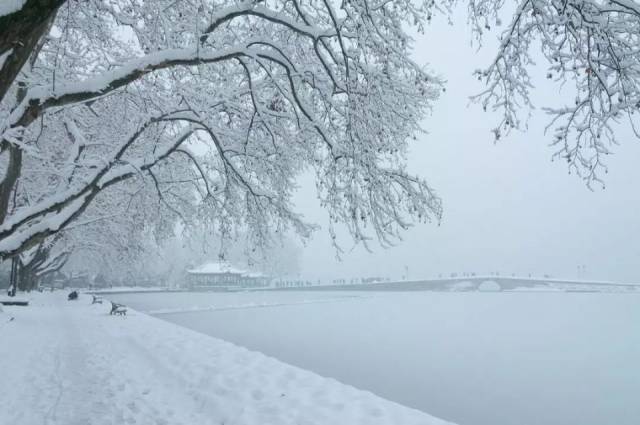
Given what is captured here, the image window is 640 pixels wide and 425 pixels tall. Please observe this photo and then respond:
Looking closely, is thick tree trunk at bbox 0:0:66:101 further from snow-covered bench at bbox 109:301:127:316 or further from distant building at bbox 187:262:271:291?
distant building at bbox 187:262:271:291

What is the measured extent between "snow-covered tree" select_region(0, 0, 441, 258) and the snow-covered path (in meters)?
2.35

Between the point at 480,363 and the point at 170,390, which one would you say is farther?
the point at 480,363

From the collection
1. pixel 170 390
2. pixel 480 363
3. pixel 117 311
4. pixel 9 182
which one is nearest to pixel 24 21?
pixel 170 390

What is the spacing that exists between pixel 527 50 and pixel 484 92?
2.34 feet

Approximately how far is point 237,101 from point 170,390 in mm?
5240

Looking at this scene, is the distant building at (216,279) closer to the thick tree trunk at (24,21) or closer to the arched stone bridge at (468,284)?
the arched stone bridge at (468,284)

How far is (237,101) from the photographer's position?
31.3ft

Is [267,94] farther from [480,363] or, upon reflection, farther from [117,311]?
[117,311]

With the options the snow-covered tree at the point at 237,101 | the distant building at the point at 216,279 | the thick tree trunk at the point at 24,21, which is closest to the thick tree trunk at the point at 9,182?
the snow-covered tree at the point at 237,101

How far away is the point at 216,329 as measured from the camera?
21641mm

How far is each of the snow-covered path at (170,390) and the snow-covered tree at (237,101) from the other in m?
2.35

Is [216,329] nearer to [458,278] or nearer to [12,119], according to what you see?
[12,119]

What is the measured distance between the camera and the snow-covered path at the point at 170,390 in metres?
6.31

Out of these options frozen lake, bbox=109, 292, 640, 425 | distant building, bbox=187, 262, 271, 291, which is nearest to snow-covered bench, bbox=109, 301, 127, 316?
frozen lake, bbox=109, 292, 640, 425
